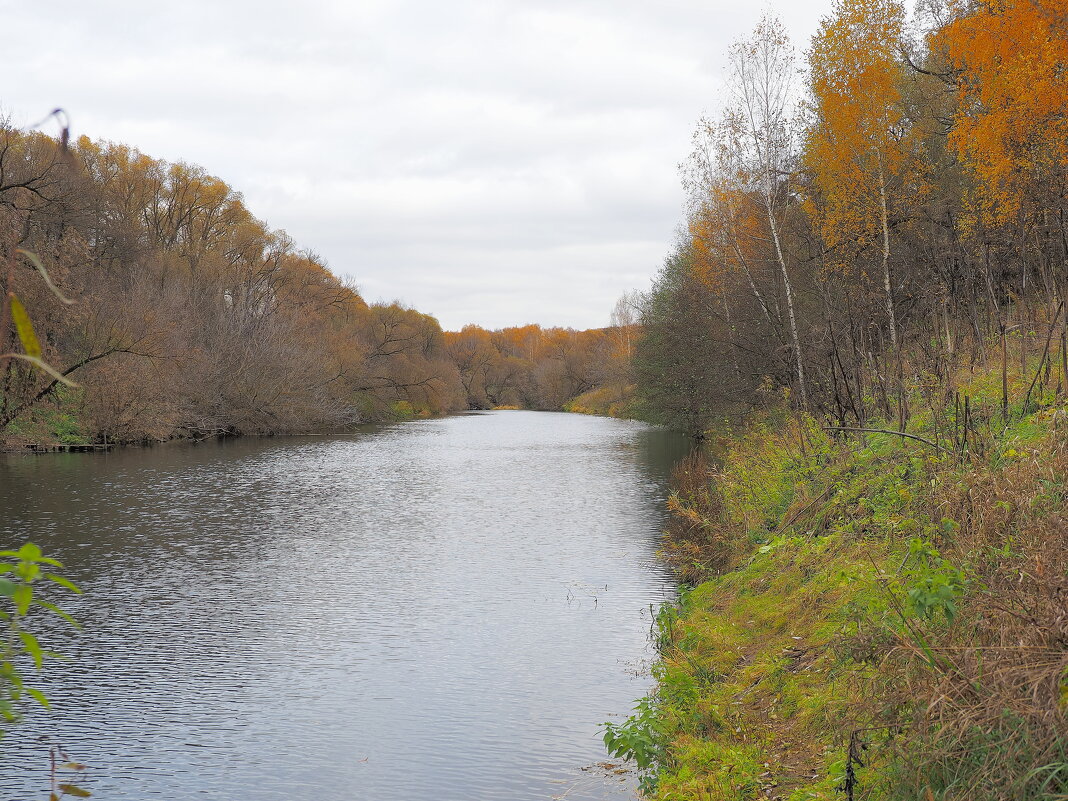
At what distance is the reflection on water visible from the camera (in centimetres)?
678

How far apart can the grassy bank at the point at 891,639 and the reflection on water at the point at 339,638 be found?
0.89 m

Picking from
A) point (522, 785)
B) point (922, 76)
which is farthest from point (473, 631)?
point (922, 76)

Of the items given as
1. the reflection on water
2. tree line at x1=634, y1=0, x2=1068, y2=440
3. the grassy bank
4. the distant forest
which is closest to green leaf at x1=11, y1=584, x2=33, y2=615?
the distant forest

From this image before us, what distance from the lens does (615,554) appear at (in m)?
14.5

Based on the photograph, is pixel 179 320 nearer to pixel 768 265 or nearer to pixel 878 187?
pixel 768 265

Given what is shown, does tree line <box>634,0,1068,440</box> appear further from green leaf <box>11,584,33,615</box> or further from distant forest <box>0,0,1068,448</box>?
green leaf <box>11,584,33,615</box>

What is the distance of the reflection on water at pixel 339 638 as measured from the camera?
6.78 meters

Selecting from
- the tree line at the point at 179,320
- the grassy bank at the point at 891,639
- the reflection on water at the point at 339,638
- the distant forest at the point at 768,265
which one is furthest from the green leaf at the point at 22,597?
the tree line at the point at 179,320

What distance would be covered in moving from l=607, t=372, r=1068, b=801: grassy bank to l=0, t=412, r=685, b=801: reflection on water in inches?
35.2

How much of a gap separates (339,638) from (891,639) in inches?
271

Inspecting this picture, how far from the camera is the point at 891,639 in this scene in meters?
4.88

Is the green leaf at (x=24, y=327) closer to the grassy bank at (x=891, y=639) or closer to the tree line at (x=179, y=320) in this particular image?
the grassy bank at (x=891, y=639)

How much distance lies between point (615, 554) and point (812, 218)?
497 inches

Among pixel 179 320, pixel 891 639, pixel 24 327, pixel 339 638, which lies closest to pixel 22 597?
pixel 24 327
